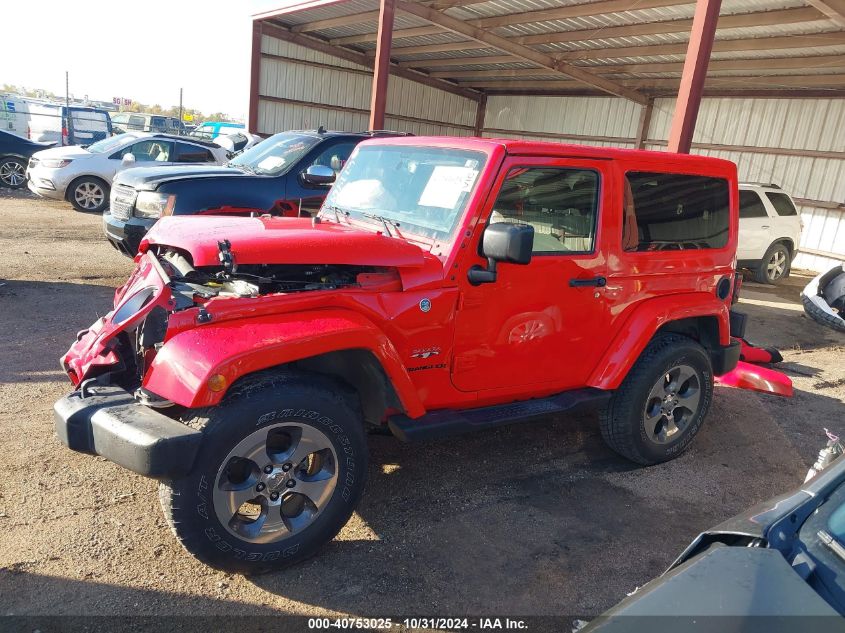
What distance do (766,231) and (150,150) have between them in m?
12.0

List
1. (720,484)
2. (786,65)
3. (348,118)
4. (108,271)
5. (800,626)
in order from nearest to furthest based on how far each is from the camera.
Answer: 1. (800,626)
2. (720,484)
3. (108,271)
4. (786,65)
5. (348,118)

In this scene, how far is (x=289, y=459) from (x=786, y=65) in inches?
568

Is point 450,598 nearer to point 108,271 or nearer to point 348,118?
point 108,271

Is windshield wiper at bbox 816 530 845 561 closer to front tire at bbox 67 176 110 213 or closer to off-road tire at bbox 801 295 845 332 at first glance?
off-road tire at bbox 801 295 845 332

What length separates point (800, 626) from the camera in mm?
1501

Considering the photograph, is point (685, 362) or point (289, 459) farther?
point (685, 362)

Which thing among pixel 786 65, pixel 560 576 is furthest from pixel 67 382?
pixel 786 65

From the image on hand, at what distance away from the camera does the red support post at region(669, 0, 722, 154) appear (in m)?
7.80

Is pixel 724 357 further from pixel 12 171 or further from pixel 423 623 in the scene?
pixel 12 171

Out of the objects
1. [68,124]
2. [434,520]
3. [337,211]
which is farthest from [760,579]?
[68,124]

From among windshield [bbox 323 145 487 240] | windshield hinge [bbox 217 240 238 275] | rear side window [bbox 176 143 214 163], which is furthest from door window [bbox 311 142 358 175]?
rear side window [bbox 176 143 214 163]

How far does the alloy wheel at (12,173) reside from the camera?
15.6 meters

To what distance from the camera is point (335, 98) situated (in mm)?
19656

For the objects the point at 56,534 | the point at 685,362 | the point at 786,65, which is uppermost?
the point at 786,65
